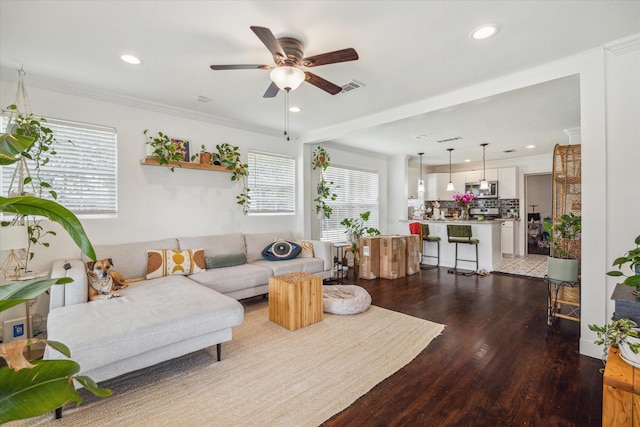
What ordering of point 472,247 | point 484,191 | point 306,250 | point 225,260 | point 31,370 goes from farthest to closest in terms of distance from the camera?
point 484,191 → point 472,247 → point 306,250 → point 225,260 → point 31,370

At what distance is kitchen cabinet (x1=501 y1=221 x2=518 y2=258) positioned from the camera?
7191mm

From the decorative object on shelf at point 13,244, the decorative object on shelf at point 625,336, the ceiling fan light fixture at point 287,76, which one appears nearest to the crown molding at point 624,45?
the decorative object on shelf at point 625,336

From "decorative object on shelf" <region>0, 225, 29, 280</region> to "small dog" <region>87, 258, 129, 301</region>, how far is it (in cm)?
52

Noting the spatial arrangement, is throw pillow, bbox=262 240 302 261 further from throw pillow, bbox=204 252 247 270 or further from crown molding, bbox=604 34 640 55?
crown molding, bbox=604 34 640 55

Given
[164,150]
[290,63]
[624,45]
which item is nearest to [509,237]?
[624,45]

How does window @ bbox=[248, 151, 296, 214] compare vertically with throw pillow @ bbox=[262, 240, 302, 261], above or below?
above

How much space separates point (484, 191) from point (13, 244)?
8.71 meters

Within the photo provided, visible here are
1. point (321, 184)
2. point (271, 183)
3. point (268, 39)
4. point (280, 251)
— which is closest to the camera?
point (268, 39)

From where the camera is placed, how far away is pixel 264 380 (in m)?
2.12

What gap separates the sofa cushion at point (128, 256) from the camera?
10.3ft

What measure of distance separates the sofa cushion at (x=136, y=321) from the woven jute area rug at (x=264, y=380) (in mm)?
311

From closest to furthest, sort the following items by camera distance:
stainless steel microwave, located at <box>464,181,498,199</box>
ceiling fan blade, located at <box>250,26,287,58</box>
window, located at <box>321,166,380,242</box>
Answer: ceiling fan blade, located at <box>250,26,287,58</box>
window, located at <box>321,166,380,242</box>
stainless steel microwave, located at <box>464,181,498,199</box>

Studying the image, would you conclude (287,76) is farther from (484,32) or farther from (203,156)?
(203,156)

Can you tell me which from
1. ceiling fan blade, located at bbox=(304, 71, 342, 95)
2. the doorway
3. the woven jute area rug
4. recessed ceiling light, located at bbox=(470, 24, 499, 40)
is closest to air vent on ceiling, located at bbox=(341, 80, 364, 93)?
ceiling fan blade, located at bbox=(304, 71, 342, 95)
